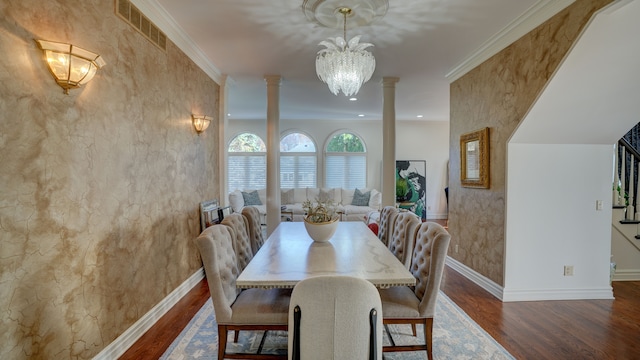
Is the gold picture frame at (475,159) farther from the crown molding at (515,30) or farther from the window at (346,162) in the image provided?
the window at (346,162)

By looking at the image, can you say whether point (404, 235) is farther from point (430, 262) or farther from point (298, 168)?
point (298, 168)

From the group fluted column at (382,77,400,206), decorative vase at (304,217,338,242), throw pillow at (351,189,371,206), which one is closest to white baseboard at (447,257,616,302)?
fluted column at (382,77,400,206)

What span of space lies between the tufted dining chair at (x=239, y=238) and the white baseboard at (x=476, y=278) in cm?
264

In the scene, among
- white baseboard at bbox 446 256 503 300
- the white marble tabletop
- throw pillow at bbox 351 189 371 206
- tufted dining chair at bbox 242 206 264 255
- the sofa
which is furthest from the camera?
throw pillow at bbox 351 189 371 206

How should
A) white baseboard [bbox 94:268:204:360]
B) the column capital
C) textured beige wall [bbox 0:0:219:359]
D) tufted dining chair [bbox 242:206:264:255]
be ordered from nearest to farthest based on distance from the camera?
textured beige wall [bbox 0:0:219:359] → white baseboard [bbox 94:268:204:360] → tufted dining chair [bbox 242:206:264:255] → the column capital

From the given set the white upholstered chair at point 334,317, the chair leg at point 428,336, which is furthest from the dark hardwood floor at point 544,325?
the white upholstered chair at point 334,317

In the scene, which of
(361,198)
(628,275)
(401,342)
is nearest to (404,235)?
(401,342)

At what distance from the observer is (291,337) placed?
1311 mm

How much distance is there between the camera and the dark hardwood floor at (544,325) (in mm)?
2232

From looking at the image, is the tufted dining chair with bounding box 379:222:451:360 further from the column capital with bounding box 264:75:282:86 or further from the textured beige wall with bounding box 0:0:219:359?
the column capital with bounding box 264:75:282:86

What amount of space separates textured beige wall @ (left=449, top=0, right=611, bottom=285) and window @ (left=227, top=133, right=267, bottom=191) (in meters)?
5.62

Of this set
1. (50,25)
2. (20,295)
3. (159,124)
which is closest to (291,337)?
(20,295)

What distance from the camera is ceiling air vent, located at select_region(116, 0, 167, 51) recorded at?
221 centimetres

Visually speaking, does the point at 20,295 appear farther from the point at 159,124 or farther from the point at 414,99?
the point at 414,99
